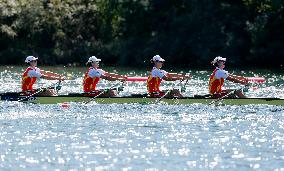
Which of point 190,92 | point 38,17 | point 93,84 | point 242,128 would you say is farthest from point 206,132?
point 38,17

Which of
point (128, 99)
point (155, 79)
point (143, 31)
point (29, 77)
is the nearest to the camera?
point (128, 99)

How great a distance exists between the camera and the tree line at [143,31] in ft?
230

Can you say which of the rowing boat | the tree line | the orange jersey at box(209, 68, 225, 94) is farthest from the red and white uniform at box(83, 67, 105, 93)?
the tree line

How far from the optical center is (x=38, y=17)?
78688mm

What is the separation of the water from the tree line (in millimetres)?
36106

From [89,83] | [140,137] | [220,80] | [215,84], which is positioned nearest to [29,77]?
[89,83]

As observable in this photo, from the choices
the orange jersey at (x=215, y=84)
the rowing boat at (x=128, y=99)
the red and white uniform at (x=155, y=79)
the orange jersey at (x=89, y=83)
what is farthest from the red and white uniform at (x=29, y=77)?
the orange jersey at (x=215, y=84)

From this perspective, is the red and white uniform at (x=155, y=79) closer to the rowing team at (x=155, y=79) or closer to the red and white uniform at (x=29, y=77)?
the rowing team at (x=155, y=79)

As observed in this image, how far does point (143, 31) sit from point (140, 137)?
2011 inches

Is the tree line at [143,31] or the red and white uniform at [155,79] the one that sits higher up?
the tree line at [143,31]

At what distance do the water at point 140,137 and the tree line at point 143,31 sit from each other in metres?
36.1

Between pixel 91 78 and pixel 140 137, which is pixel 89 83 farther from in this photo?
pixel 140 137

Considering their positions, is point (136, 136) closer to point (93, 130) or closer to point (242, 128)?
point (93, 130)

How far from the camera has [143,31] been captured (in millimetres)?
77312
